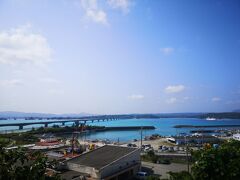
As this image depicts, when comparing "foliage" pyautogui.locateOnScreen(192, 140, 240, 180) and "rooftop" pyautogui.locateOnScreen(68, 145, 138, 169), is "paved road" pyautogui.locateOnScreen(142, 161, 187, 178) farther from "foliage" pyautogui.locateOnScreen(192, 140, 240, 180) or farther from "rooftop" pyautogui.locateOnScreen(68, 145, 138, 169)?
"foliage" pyautogui.locateOnScreen(192, 140, 240, 180)

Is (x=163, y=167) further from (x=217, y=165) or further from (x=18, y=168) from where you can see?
(x=18, y=168)

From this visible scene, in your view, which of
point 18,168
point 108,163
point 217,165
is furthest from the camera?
point 108,163

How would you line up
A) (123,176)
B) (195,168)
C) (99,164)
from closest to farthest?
(195,168) < (99,164) < (123,176)

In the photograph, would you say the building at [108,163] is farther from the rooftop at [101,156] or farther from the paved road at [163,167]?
the paved road at [163,167]

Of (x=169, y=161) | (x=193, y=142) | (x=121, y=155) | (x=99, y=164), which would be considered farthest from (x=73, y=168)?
(x=193, y=142)

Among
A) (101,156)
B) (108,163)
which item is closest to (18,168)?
(108,163)

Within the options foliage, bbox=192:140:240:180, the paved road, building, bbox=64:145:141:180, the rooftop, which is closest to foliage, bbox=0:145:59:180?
foliage, bbox=192:140:240:180

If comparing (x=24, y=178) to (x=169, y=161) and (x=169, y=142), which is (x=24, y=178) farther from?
(x=169, y=142)

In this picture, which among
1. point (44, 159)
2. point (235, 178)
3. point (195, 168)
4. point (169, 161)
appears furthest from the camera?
point (169, 161)
